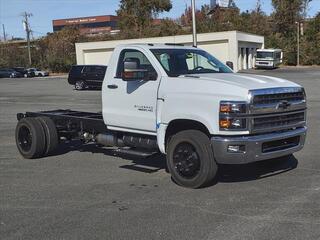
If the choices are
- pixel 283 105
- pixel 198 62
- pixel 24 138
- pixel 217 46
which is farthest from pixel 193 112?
pixel 217 46

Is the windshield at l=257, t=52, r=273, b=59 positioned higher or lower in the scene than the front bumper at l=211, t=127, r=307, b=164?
higher

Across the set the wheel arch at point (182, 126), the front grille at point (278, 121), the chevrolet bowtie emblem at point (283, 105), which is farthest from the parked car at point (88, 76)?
the chevrolet bowtie emblem at point (283, 105)

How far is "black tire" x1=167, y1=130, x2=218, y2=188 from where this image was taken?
728 centimetres

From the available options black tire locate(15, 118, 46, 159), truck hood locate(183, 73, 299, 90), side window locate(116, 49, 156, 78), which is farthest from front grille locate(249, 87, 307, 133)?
black tire locate(15, 118, 46, 159)

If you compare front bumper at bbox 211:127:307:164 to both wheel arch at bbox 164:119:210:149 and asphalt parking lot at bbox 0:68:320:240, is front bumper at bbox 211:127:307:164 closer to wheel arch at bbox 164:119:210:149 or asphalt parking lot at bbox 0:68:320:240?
wheel arch at bbox 164:119:210:149

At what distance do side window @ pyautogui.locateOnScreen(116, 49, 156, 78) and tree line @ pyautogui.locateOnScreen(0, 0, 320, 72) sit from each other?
71.8 meters

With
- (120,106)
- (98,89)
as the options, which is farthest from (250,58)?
(120,106)

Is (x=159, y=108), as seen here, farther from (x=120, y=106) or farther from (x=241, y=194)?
(x=241, y=194)

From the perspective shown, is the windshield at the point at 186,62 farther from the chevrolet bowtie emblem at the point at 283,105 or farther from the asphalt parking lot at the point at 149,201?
the asphalt parking lot at the point at 149,201

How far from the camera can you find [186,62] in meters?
8.51

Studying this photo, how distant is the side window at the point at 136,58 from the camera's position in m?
8.35

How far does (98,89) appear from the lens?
35.4 meters

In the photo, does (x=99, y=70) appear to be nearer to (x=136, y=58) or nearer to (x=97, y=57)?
(x=136, y=58)

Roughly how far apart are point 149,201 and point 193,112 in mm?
1400
